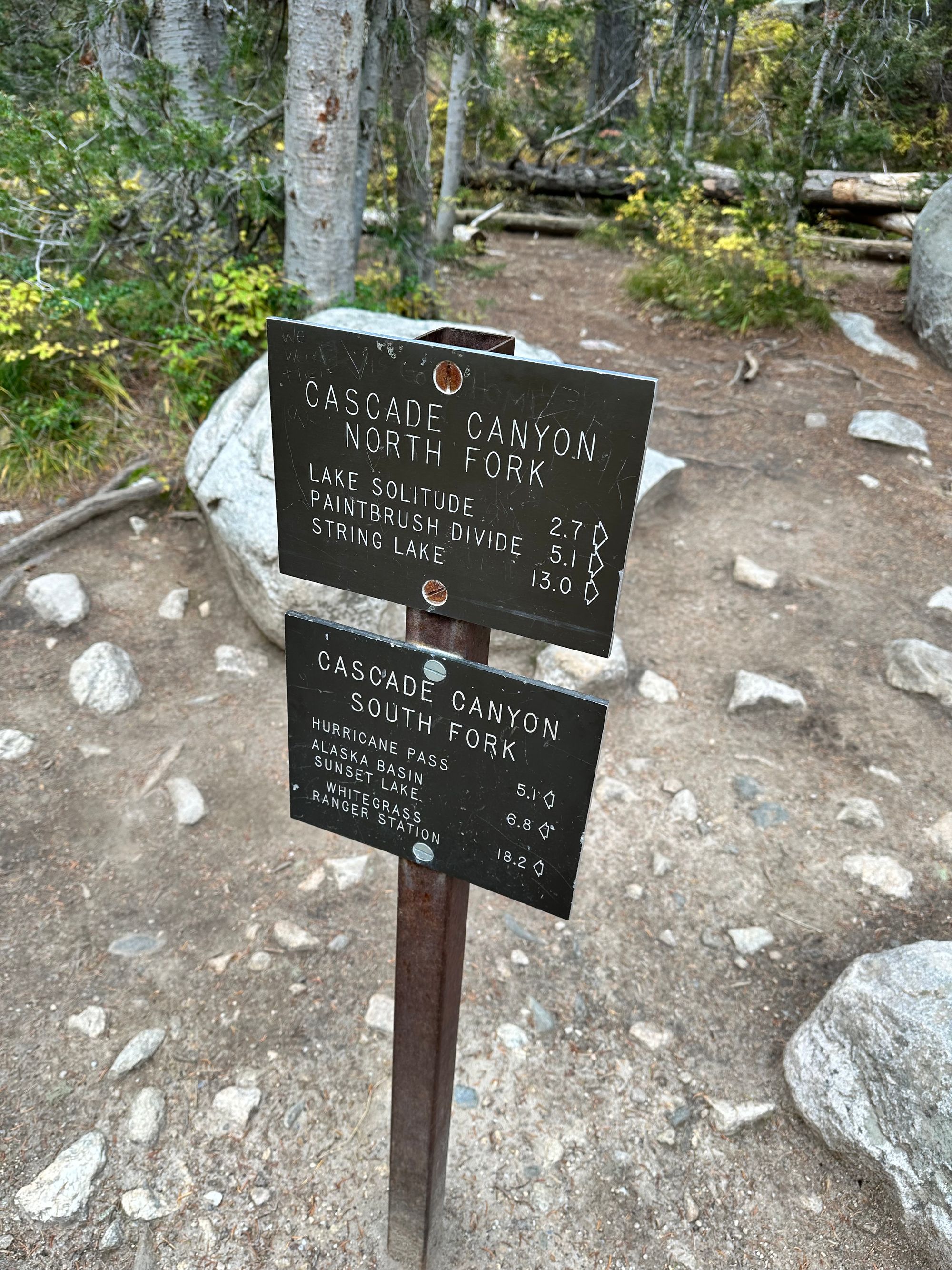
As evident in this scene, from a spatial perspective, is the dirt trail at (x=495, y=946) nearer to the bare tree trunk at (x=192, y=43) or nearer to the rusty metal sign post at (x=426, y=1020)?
the rusty metal sign post at (x=426, y=1020)

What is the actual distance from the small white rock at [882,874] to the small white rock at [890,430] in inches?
158

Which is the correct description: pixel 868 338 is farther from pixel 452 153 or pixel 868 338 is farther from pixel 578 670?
pixel 578 670

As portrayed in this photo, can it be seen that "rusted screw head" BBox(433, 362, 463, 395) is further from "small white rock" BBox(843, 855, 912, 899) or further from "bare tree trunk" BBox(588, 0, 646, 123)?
"bare tree trunk" BBox(588, 0, 646, 123)

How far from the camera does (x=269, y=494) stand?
13.4 feet

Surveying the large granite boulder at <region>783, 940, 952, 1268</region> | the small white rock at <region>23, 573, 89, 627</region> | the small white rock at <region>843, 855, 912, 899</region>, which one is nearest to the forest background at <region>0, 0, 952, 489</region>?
the small white rock at <region>23, 573, 89, 627</region>

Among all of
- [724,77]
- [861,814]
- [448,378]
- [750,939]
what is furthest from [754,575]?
[724,77]

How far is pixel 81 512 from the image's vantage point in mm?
4812

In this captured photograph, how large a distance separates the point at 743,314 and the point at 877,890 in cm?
643

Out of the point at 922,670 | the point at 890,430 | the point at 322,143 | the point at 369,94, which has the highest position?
the point at 369,94

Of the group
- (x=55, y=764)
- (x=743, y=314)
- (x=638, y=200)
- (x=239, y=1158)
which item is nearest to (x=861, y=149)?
(x=743, y=314)

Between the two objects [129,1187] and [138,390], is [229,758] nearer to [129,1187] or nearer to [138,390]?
[129,1187]

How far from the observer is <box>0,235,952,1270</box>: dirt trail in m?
2.32

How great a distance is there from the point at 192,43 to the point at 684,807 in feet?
18.3

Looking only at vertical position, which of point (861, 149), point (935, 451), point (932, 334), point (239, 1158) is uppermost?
point (861, 149)
